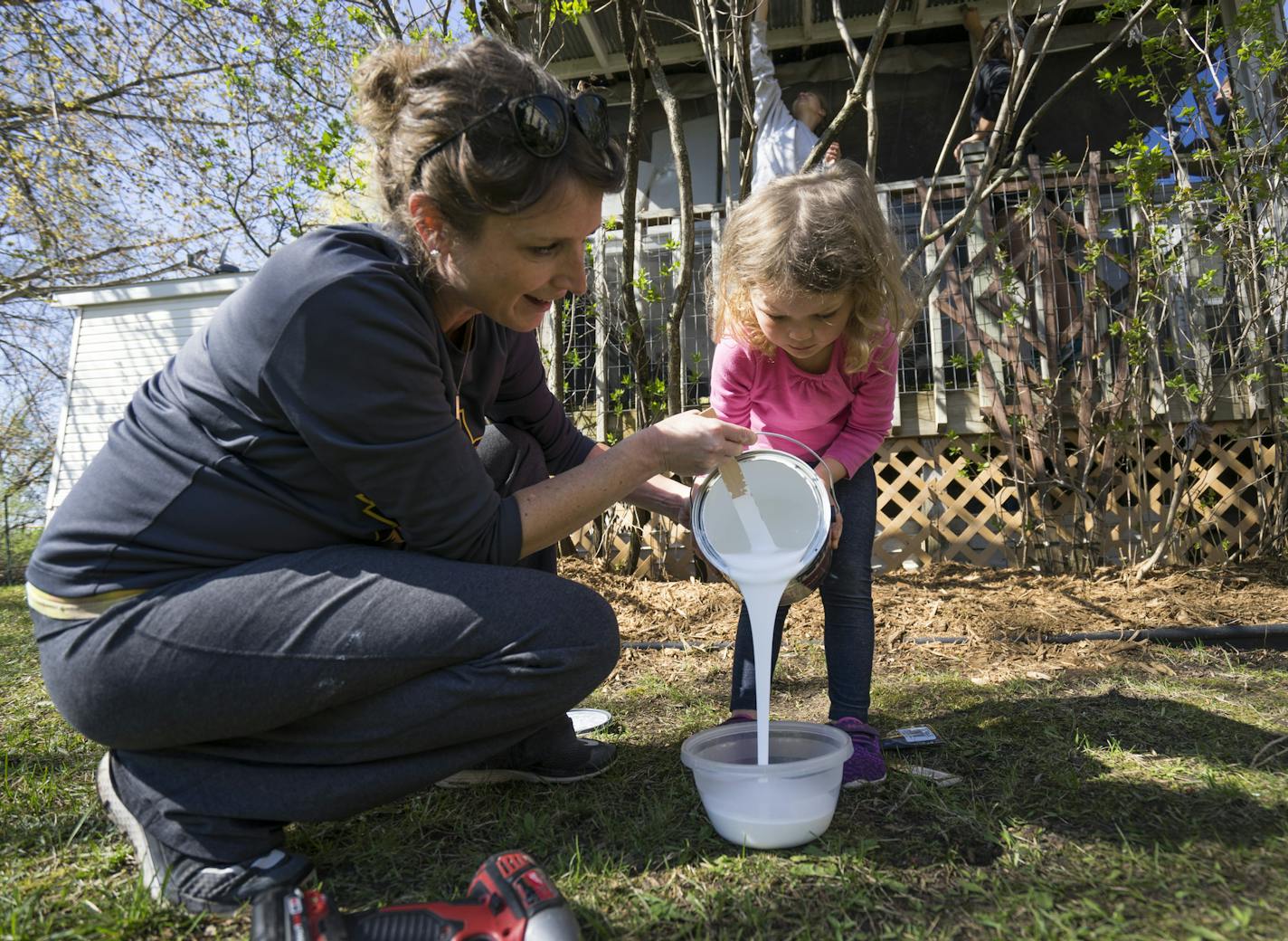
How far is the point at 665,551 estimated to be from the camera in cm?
437

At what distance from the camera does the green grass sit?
4.02 feet

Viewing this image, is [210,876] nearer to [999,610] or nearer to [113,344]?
[999,610]

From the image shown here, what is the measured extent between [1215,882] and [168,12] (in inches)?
374

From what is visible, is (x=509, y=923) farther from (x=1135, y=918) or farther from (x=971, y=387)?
(x=971, y=387)

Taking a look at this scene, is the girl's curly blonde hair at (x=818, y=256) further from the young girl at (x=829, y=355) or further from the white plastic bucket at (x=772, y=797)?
the white plastic bucket at (x=772, y=797)

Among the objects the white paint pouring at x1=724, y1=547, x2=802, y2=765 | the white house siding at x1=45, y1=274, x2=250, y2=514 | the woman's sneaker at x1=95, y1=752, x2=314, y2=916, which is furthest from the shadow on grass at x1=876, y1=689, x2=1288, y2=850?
the white house siding at x1=45, y1=274, x2=250, y2=514

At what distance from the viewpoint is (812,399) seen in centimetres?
209

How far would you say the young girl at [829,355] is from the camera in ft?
6.22

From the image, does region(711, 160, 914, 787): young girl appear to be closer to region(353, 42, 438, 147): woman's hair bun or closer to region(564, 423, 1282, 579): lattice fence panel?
region(353, 42, 438, 147): woman's hair bun

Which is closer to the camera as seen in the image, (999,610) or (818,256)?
(818,256)

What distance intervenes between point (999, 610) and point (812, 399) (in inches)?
73.2

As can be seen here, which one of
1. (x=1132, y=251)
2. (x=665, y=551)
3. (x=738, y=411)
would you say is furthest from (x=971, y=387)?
(x=738, y=411)

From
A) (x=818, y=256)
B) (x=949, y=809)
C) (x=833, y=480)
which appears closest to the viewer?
(x=949, y=809)

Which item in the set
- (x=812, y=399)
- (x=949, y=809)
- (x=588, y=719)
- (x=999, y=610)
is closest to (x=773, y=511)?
(x=812, y=399)
